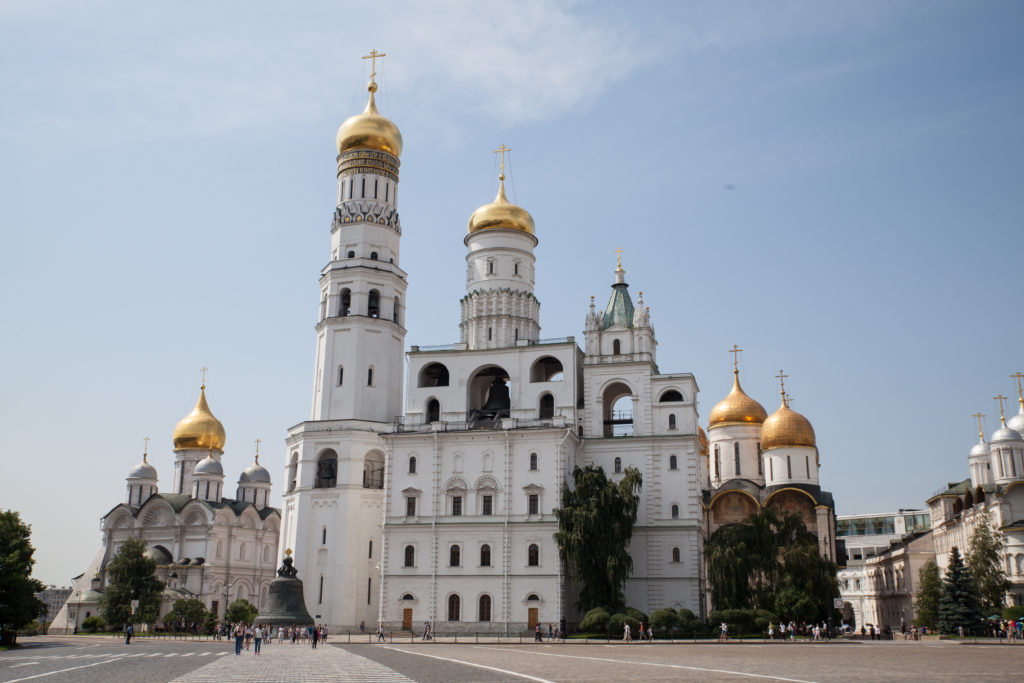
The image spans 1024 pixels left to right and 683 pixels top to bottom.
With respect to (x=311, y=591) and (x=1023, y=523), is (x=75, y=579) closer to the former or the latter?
(x=311, y=591)

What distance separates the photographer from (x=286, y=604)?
41812 millimetres

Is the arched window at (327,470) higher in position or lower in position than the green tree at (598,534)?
higher

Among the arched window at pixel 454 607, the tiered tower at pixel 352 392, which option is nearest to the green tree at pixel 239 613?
the tiered tower at pixel 352 392

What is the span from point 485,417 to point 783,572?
16587 mm

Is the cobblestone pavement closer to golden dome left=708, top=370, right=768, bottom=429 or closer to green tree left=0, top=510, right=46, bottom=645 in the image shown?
green tree left=0, top=510, right=46, bottom=645

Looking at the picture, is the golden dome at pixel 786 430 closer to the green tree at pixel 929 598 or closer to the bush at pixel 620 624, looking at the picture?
the green tree at pixel 929 598

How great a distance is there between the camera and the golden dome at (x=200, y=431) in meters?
70.4

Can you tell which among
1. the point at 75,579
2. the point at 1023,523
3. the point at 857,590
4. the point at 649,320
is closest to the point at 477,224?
the point at 649,320

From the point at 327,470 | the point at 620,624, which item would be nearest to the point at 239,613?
the point at 327,470

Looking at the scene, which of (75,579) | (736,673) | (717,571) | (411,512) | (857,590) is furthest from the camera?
(857,590)

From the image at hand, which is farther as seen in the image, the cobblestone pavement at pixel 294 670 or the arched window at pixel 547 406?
the arched window at pixel 547 406

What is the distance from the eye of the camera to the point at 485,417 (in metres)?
49.9

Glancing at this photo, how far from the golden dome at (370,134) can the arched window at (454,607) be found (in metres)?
25.4

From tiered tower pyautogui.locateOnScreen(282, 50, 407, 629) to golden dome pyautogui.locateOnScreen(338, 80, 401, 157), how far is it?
0.06 meters
